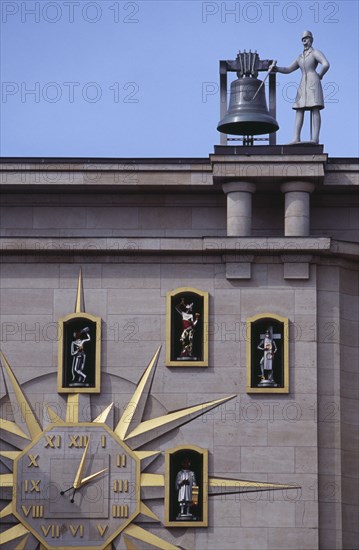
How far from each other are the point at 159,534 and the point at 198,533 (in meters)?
0.98

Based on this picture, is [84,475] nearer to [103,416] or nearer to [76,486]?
[76,486]

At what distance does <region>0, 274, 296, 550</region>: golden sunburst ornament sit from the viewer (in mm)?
49594

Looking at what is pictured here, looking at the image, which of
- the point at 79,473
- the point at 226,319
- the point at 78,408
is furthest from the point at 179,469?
the point at 226,319

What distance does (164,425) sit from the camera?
5003 centimetres

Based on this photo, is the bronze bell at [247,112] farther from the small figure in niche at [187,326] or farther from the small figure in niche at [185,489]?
the small figure in niche at [185,489]

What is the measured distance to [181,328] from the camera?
50.9m

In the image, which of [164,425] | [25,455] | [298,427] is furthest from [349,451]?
[25,455]

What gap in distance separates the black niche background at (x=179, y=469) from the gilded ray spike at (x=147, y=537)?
620mm

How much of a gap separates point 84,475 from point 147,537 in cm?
223

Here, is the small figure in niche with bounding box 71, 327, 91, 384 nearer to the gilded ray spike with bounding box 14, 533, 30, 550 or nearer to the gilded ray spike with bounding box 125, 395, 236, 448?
the gilded ray spike with bounding box 125, 395, 236, 448

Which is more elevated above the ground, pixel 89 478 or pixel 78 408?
pixel 78 408

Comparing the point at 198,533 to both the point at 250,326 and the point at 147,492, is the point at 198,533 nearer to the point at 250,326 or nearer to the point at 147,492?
the point at 147,492

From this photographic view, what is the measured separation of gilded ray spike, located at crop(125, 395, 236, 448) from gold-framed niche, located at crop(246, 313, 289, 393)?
131 cm

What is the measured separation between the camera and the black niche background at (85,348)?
50.6 m
